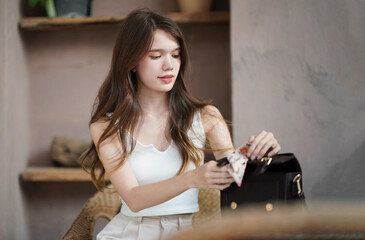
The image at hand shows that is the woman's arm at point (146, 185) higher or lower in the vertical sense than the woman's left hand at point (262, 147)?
lower

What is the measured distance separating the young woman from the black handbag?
0.26m

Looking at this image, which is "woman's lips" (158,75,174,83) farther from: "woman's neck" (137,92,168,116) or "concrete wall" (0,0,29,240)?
"concrete wall" (0,0,29,240)

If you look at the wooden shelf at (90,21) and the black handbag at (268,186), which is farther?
the wooden shelf at (90,21)

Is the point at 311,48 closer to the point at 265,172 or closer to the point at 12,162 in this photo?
the point at 265,172

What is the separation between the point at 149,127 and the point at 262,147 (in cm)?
54

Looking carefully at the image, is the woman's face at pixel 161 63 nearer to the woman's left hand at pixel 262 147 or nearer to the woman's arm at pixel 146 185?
the woman's arm at pixel 146 185

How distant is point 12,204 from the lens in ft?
9.23

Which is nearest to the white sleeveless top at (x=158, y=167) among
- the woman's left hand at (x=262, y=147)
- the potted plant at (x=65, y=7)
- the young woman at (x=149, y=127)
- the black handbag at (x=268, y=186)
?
the young woman at (x=149, y=127)

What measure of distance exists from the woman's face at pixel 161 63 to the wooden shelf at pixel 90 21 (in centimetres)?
107

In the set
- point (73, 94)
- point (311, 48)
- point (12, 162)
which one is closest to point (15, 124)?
point (12, 162)

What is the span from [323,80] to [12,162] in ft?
6.20

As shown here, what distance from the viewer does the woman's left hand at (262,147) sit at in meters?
1.39

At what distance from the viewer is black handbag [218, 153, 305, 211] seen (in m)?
1.33

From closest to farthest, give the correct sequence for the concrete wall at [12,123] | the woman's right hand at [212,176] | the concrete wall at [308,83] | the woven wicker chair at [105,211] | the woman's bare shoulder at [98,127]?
the woman's right hand at [212,176], the woman's bare shoulder at [98,127], the woven wicker chair at [105,211], the concrete wall at [308,83], the concrete wall at [12,123]
